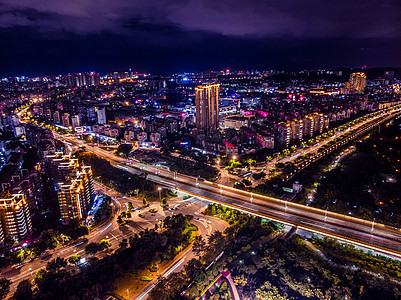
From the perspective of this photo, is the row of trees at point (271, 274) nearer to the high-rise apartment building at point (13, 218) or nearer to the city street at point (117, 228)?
the city street at point (117, 228)

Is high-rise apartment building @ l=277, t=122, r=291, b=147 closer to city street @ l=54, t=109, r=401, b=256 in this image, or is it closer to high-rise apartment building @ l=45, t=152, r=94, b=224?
city street @ l=54, t=109, r=401, b=256

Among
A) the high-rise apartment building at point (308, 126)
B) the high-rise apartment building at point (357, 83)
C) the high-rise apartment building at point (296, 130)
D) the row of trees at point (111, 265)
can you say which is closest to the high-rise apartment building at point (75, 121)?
the high-rise apartment building at point (296, 130)

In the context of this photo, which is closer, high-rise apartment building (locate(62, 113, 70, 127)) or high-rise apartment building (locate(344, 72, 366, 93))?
high-rise apartment building (locate(62, 113, 70, 127))

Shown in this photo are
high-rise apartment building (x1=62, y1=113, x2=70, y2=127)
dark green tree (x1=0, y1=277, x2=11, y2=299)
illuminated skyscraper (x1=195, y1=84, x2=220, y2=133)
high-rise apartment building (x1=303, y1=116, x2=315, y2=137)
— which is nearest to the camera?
dark green tree (x1=0, y1=277, x2=11, y2=299)

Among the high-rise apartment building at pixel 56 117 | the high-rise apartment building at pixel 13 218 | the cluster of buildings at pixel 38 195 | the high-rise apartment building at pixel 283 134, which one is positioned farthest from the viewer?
the high-rise apartment building at pixel 56 117

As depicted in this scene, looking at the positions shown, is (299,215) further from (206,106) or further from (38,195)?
(206,106)

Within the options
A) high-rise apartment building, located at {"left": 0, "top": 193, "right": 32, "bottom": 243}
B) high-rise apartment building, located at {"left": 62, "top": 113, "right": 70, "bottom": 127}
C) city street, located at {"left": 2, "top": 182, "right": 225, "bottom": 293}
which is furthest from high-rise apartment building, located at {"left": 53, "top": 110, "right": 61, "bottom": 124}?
high-rise apartment building, located at {"left": 0, "top": 193, "right": 32, "bottom": 243}

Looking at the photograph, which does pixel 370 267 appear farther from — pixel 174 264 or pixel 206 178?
pixel 206 178
